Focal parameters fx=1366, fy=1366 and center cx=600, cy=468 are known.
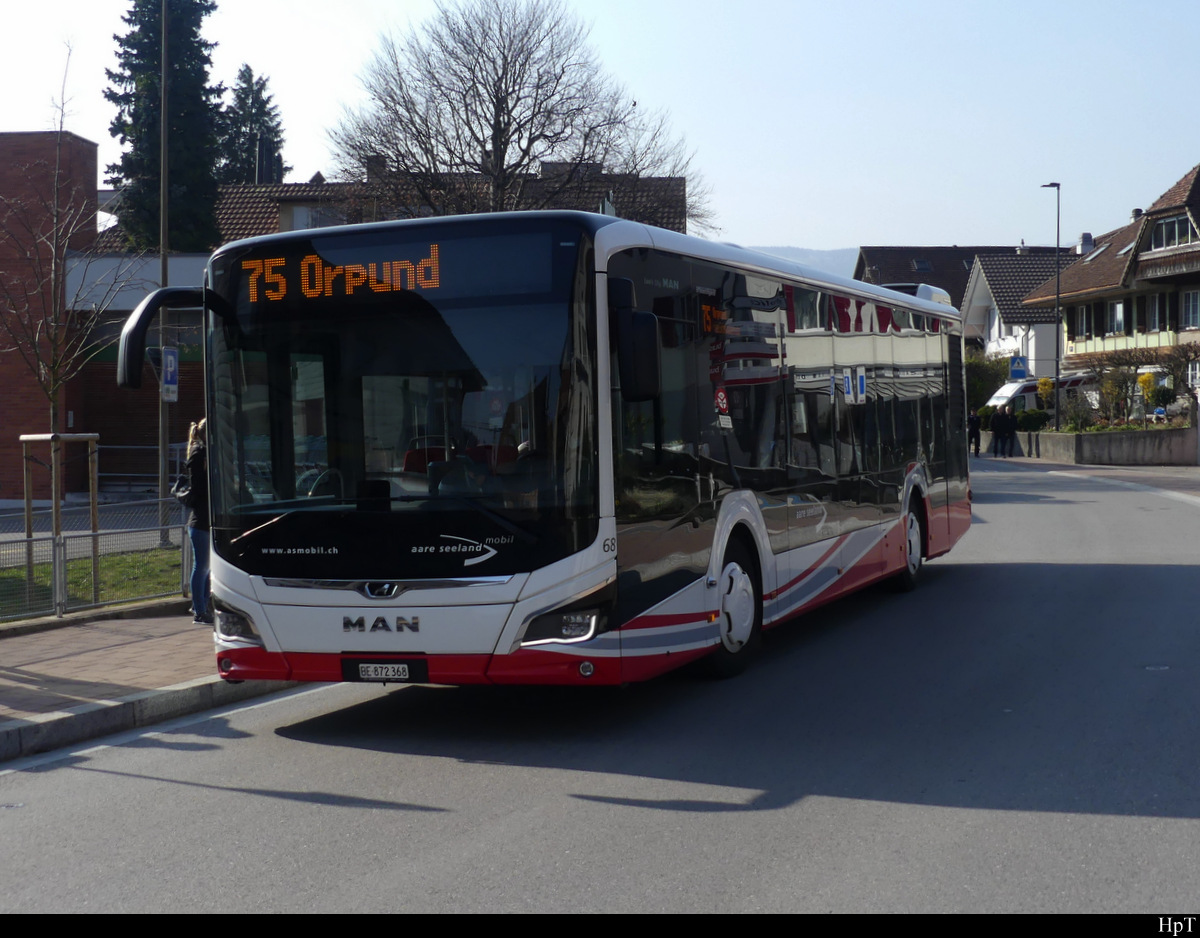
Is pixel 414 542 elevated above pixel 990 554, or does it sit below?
above

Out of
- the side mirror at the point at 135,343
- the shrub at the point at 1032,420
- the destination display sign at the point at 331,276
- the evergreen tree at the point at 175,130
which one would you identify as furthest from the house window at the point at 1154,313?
the side mirror at the point at 135,343

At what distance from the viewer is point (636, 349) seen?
23.6 ft

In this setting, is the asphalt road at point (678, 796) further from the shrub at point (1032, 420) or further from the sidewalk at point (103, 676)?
the shrub at point (1032, 420)

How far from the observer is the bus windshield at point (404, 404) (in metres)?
7.15

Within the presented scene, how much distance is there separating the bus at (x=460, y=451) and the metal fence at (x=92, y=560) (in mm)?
4613

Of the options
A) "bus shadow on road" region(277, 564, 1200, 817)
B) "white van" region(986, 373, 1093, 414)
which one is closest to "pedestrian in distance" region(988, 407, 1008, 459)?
"white van" region(986, 373, 1093, 414)

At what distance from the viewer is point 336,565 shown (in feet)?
24.3

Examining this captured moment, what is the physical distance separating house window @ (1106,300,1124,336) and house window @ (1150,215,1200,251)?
447 centimetres

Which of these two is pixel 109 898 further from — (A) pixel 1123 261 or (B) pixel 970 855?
(A) pixel 1123 261

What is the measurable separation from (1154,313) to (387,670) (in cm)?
5573

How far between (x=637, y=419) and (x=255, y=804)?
2.88 metres

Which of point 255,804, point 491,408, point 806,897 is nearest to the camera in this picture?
point 806,897

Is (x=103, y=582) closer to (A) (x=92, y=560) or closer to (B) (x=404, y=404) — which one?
(A) (x=92, y=560)

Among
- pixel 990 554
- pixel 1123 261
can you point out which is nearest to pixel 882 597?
pixel 990 554
